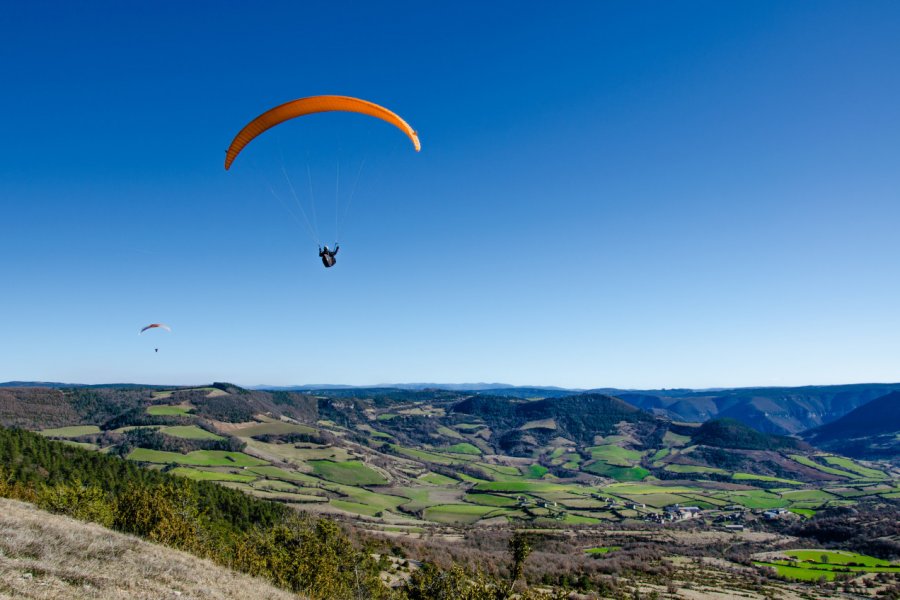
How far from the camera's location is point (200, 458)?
14912 cm

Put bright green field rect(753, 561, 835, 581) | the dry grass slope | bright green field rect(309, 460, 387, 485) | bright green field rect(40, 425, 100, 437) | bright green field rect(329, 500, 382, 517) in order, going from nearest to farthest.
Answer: the dry grass slope, bright green field rect(753, 561, 835, 581), bright green field rect(329, 500, 382, 517), bright green field rect(309, 460, 387, 485), bright green field rect(40, 425, 100, 437)

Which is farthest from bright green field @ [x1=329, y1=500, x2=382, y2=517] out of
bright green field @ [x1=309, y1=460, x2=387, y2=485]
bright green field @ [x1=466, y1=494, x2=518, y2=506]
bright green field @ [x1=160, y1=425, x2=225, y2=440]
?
bright green field @ [x1=160, y1=425, x2=225, y2=440]

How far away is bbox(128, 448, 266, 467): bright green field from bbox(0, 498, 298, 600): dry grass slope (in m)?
135

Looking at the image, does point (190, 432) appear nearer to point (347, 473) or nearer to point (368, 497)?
point (347, 473)

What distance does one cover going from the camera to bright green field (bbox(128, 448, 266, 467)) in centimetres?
14111

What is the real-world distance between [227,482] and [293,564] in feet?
344

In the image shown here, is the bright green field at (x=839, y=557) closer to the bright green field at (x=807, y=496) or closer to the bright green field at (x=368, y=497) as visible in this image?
the bright green field at (x=807, y=496)

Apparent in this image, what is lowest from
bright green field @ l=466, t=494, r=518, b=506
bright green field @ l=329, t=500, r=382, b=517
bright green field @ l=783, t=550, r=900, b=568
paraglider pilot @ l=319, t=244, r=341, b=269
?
bright green field @ l=466, t=494, r=518, b=506

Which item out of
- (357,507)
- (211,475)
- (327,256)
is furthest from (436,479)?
(327,256)

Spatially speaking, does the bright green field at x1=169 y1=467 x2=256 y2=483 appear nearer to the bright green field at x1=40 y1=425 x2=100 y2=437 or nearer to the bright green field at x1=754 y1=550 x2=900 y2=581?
the bright green field at x1=40 y1=425 x2=100 y2=437

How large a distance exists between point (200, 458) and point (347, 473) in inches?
1862

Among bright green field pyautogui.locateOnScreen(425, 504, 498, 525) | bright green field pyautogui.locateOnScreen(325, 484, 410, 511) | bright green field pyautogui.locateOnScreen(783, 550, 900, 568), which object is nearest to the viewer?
bright green field pyautogui.locateOnScreen(783, 550, 900, 568)

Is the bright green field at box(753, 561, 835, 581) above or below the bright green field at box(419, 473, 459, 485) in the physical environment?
above

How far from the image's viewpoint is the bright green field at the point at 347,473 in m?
161
